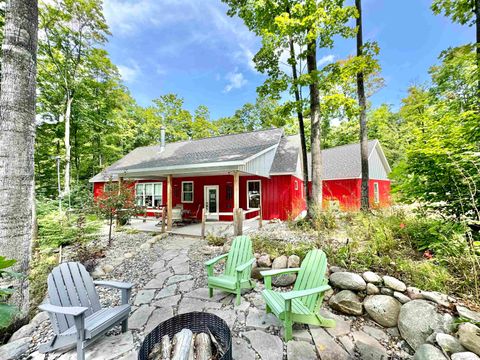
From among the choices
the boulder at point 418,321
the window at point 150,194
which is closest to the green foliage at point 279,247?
the boulder at point 418,321

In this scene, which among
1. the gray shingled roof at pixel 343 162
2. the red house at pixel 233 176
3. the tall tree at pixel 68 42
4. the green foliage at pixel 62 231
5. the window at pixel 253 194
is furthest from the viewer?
the gray shingled roof at pixel 343 162

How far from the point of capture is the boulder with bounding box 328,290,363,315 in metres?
2.97

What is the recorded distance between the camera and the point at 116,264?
16.0ft

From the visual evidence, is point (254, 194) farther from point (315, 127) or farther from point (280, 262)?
point (280, 262)

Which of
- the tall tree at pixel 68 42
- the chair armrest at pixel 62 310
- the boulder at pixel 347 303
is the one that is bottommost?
the boulder at pixel 347 303

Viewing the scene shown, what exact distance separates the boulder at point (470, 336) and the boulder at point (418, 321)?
21 centimetres

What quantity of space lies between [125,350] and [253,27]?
9150mm

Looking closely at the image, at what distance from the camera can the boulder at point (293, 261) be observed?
389 cm

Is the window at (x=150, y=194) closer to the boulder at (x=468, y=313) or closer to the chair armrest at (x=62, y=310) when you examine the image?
the chair armrest at (x=62, y=310)

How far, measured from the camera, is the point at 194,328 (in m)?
2.41

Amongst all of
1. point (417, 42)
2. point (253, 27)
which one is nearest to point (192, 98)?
point (253, 27)

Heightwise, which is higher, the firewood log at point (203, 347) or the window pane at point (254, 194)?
the window pane at point (254, 194)

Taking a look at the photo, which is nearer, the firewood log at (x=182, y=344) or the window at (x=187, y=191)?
the firewood log at (x=182, y=344)

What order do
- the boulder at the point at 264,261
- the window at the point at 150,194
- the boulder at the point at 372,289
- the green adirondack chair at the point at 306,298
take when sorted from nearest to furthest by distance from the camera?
the green adirondack chair at the point at 306,298
the boulder at the point at 372,289
the boulder at the point at 264,261
the window at the point at 150,194
